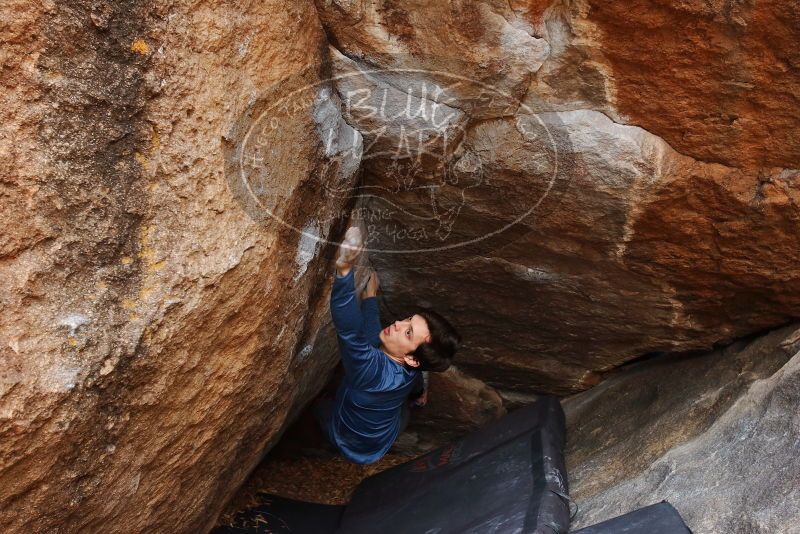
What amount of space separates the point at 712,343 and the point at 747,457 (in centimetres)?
72

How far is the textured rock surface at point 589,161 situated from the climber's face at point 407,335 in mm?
300

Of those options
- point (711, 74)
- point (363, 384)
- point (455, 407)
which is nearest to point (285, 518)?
point (455, 407)

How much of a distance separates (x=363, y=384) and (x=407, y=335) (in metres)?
0.22

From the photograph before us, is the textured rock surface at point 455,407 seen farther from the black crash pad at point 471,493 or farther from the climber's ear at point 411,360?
the climber's ear at point 411,360

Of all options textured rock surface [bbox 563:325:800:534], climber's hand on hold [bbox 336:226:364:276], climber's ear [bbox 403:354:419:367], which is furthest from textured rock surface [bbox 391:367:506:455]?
climber's hand on hold [bbox 336:226:364:276]

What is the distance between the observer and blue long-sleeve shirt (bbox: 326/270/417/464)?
221cm

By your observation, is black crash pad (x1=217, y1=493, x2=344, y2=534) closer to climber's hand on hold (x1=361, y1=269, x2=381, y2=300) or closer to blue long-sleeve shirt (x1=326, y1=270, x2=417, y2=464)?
blue long-sleeve shirt (x1=326, y1=270, x2=417, y2=464)

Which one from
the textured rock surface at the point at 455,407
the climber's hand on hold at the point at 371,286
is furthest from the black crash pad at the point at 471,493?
the climber's hand on hold at the point at 371,286

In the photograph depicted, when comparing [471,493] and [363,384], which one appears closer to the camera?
[363,384]

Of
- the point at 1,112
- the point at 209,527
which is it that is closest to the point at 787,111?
the point at 1,112

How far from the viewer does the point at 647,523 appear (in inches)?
79.5

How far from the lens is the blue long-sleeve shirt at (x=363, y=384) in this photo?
2205mm

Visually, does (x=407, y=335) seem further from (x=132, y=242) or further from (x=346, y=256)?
(x=132, y=242)

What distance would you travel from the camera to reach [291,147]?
201 centimetres
